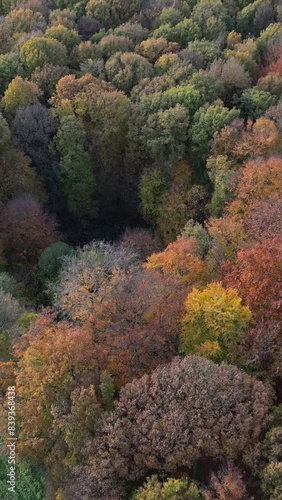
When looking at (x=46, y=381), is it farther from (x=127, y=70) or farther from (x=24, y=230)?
(x=127, y=70)

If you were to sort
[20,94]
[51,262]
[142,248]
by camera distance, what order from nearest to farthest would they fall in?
[51,262]
[142,248]
[20,94]

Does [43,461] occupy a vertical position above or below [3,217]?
below

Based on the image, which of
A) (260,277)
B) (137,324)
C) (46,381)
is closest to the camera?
(46,381)

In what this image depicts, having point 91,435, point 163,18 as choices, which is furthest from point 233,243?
point 163,18

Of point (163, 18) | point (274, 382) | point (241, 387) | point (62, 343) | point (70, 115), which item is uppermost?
point (163, 18)

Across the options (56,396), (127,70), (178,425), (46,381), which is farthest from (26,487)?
(127,70)

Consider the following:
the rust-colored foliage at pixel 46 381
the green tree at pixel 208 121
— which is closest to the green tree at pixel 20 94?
the green tree at pixel 208 121

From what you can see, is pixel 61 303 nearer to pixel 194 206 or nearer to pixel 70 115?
pixel 194 206
